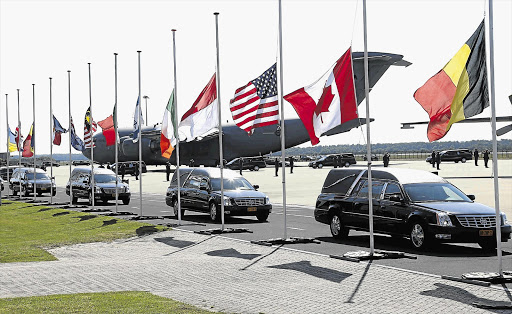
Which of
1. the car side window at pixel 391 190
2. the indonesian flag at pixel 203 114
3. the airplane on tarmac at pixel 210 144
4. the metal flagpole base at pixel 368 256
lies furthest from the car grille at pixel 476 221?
the airplane on tarmac at pixel 210 144

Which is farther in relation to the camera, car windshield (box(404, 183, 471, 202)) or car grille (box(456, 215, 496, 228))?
car windshield (box(404, 183, 471, 202))

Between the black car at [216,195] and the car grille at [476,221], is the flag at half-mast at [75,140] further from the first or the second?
the car grille at [476,221]

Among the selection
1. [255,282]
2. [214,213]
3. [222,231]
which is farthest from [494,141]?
[214,213]

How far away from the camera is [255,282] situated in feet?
39.7

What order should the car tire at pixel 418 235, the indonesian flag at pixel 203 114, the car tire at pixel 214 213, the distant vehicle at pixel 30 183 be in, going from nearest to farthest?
the car tire at pixel 418 235 < the indonesian flag at pixel 203 114 < the car tire at pixel 214 213 < the distant vehicle at pixel 30 183

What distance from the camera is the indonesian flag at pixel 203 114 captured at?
2117 cm

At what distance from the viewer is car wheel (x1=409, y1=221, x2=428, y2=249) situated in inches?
641

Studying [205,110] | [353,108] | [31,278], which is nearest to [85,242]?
[205,110]

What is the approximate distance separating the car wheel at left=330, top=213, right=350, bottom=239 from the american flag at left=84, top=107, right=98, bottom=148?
1715 centimetres

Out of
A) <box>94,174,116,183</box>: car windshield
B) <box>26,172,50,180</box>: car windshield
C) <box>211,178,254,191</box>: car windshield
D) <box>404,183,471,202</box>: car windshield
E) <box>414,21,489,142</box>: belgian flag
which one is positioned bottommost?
<box>404,183,471,202</box>: car windshield

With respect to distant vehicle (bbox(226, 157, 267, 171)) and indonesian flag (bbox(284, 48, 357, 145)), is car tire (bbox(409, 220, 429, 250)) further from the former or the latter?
distant vehicle (bbox(226, 157, 267, 171))

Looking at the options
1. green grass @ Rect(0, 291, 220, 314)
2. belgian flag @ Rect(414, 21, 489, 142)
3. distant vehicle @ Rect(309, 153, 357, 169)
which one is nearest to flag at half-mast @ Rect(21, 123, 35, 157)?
belgian flag @ Rect(414, 21, 489, 142)

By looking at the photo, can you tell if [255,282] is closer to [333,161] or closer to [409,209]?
[409,209]

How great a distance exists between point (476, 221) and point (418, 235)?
1363 millimetres
